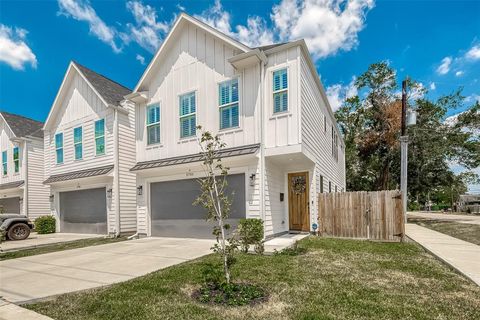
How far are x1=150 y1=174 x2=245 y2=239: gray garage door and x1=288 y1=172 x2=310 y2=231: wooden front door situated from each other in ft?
8.01

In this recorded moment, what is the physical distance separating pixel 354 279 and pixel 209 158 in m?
3.42

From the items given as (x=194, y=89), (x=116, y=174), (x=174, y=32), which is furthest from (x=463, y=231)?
(x=116, y=174)

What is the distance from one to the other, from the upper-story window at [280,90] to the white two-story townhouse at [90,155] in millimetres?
7893

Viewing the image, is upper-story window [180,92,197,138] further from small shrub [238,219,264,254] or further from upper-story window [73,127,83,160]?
upper-story window [73,127,83,160]

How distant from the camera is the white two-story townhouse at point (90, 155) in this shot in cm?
1316

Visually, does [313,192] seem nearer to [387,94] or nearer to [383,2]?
[383,2]

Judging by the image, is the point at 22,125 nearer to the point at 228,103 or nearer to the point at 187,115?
the point at 187,115

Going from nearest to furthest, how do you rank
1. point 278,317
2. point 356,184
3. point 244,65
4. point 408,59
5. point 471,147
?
point 278,317, point 244,65, point 408,59, point 471,147, point 356,184

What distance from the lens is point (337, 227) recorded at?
10.0m

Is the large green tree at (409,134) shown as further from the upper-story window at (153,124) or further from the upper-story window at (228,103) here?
the upper-story window at (153,124)

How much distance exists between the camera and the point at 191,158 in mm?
10445

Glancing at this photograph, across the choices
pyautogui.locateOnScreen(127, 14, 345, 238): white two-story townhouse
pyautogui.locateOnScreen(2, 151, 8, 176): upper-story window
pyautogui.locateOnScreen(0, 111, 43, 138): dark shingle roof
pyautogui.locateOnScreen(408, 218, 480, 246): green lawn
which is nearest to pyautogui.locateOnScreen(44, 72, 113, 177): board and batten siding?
pyautogui.locateOnScreen(127, 14, 345, 238): white two-story townhouse

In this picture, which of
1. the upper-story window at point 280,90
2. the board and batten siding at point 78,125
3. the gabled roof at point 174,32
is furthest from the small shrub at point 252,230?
the board and batten siding at point 78,125

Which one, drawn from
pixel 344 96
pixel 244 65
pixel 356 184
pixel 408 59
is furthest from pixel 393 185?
pixel 244 65
